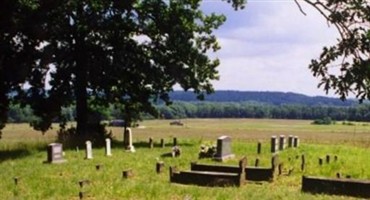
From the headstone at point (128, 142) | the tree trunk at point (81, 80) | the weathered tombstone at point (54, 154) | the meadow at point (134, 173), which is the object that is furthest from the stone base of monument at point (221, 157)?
the tree trunk at point (81, 80)

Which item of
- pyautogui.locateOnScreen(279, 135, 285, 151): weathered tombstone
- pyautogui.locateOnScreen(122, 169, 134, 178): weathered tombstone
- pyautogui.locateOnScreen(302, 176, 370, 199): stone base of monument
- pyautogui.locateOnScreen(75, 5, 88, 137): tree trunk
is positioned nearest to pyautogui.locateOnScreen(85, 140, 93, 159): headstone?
pyautogui.locateOnScreen(122, 169, 134, 178): weathered tombstone

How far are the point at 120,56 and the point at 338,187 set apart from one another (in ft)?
68.8

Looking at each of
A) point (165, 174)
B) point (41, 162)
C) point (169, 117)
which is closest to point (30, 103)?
point (41, 162)

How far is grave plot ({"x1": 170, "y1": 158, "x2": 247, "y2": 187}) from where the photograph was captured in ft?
65.7

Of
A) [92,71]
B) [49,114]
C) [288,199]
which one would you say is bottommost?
[288,199]

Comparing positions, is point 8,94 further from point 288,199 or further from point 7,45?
point 288,199

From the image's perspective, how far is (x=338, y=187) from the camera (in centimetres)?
1855

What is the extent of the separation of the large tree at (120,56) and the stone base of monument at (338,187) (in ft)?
60.5

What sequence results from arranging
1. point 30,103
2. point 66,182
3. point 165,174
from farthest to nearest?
point 30,103, point 165,174, point 66,182

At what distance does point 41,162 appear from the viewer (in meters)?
25.9

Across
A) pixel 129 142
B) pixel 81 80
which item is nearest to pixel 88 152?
pixel 129 142

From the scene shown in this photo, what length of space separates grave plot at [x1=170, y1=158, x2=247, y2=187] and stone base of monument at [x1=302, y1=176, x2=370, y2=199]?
2381mm

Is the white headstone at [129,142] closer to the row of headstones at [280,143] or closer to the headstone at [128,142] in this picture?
the headstone at [128,142]

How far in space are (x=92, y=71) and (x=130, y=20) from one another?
13.1 ft
